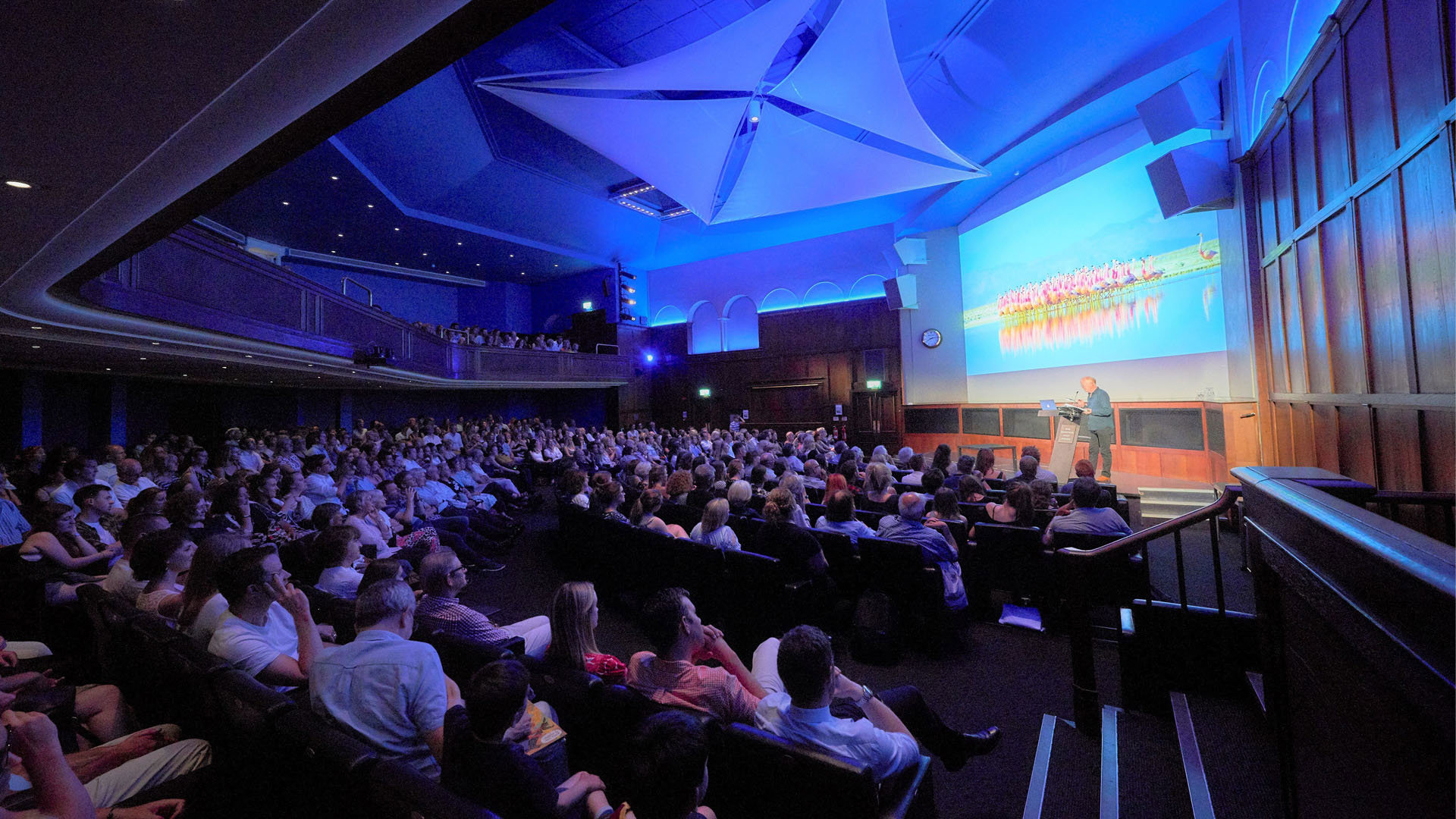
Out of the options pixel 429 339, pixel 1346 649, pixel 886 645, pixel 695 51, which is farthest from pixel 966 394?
pixel 1346 649

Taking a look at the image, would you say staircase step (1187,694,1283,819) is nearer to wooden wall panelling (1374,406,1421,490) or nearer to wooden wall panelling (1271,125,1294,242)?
wooden wall panelling (1374,406,1421,490)

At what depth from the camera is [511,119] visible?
34.5 feet

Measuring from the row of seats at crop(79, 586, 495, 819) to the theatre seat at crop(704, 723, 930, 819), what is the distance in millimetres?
738

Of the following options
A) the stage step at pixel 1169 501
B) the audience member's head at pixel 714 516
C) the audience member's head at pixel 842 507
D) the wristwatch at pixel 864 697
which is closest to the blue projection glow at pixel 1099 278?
the stage step at pixel 1169 501

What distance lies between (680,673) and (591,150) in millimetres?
12008

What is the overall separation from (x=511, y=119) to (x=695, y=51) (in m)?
4.34

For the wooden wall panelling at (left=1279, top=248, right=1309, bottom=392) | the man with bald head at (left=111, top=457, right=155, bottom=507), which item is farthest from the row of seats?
the wooden wall panelling at (left=1279, top=248, right=1309, bottom=392)

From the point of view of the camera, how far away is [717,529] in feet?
13.6

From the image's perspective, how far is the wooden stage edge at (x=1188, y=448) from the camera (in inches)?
244

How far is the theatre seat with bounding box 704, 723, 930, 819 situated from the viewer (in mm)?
1488

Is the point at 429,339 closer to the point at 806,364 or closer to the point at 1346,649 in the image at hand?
the point at 806,364

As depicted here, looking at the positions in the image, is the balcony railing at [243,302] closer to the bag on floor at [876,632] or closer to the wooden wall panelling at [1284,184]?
the bag on floor at [876,632]

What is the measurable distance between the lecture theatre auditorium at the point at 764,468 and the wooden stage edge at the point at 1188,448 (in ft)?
0.21

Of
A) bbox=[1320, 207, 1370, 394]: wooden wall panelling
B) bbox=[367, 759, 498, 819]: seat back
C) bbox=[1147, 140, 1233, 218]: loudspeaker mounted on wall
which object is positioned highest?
bbox=[1147, 140, 1233, 218]: loudspeaker mounted on wall
